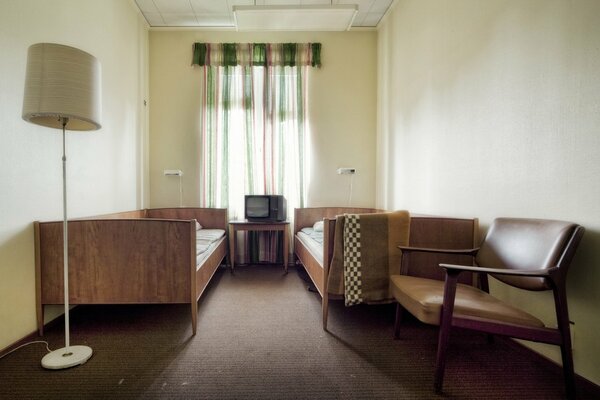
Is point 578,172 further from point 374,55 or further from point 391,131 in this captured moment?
point 374,55

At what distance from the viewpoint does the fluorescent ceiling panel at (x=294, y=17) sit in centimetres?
289

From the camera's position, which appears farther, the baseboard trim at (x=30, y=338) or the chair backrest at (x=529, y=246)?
the baseboard trim at (x=30, y=338)

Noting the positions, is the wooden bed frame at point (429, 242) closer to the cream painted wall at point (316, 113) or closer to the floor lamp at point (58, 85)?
the floor lamp at point (58, 85)

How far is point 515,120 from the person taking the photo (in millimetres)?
1590

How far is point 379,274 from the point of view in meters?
1.72

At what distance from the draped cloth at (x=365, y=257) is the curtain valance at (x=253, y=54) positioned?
268 centimetres

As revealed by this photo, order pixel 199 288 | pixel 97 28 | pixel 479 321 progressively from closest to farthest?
pixel 479 321 < pixel 199 288 < pixel 97 28

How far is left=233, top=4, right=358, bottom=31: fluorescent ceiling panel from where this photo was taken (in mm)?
2887

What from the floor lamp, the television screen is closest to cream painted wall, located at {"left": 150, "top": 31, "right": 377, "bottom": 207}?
the television screen

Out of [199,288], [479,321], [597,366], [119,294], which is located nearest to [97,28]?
[119,294]

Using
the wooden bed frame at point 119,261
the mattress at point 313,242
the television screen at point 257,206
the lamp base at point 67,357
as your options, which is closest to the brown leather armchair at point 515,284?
the mattress at point 313,242

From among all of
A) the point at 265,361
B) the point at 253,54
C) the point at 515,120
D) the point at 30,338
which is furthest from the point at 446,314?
the point at 253,54

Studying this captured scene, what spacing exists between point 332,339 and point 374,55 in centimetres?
360

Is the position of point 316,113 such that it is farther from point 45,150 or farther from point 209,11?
point 45,150
